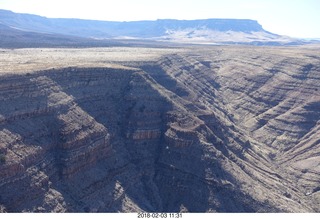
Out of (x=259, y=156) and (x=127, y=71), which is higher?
(x=127, y=71)

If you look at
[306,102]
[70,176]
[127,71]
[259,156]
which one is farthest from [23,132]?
[306,102]

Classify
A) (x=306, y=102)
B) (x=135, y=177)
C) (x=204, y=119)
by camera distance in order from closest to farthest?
(x=135, y=177)
(x=204, y=119)
(x=306, y=102)

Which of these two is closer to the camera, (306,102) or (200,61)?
(306,102)

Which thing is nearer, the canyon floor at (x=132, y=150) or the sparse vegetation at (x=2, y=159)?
the sparse vegetation at (x=2, y=159)

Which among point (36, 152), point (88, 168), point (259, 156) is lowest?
point (259, 156)

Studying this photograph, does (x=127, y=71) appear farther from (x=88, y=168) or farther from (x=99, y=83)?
(x=88, y=168)

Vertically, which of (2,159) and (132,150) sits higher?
(2,159)

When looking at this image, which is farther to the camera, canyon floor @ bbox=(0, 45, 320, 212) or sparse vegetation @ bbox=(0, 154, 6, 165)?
canyon floor @ bbox=(0, 45, 320, 212)

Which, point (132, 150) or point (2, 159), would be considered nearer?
point (2, 159)
